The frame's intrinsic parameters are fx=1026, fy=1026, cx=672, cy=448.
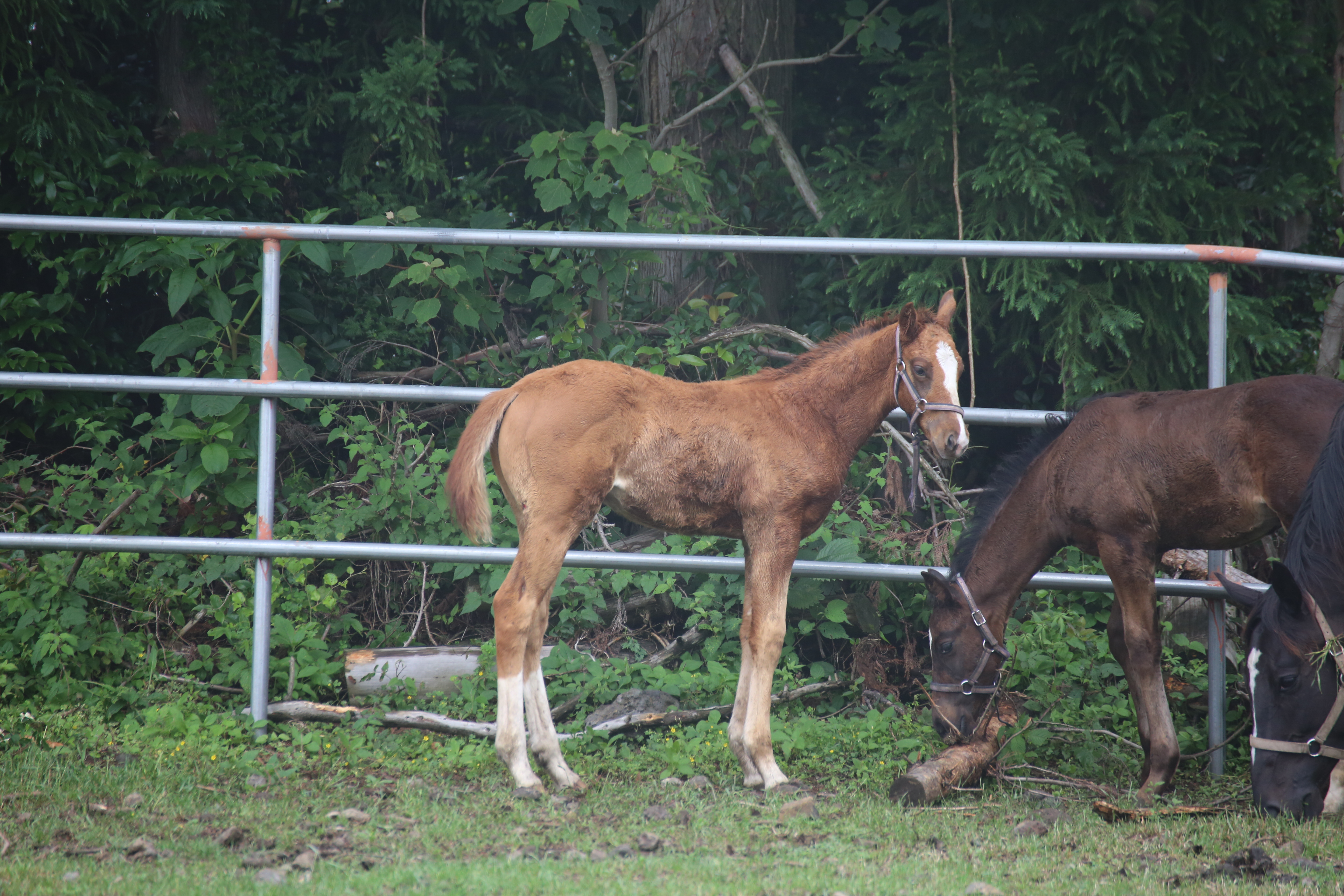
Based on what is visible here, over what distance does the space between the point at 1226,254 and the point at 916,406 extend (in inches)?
65.7

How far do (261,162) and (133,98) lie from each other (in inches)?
49.3

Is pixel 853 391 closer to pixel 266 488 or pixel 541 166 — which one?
pixel 541 166

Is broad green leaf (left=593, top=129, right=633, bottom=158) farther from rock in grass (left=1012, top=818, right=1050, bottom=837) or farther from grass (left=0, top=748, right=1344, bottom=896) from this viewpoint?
rock in grass (left=1012, top=818, right=1050, bottom=837)

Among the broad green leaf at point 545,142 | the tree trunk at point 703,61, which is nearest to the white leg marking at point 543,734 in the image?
the broad green leaf at point 545,142

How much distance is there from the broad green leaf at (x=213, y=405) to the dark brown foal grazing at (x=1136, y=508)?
341 cm

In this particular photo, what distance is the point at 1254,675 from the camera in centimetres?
393

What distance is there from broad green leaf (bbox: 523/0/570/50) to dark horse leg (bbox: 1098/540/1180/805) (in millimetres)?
4321

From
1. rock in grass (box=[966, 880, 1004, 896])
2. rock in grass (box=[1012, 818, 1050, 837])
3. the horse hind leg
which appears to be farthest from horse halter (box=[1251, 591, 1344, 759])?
the horse hind leg

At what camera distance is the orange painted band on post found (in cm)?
457

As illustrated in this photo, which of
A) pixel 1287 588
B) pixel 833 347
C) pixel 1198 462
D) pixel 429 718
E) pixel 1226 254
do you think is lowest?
pixel 429 718

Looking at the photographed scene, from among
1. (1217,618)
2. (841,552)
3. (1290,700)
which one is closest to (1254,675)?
(1290,700)

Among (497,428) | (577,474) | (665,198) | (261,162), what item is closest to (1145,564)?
(577,474)

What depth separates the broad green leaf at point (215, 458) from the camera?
4.96m

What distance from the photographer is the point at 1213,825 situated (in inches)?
147
